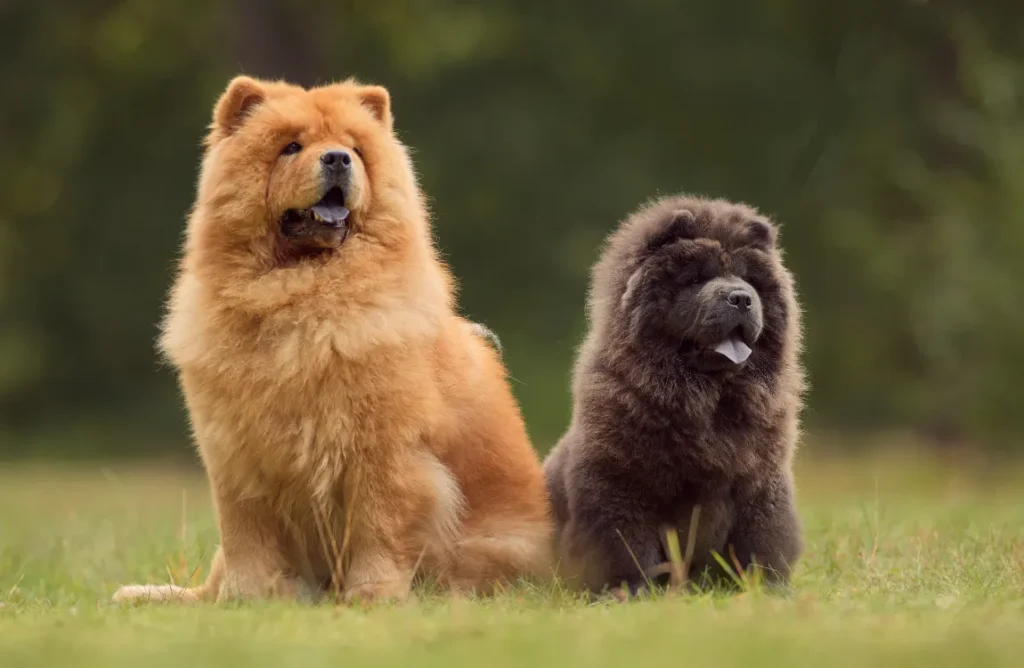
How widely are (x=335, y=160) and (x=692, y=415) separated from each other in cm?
162

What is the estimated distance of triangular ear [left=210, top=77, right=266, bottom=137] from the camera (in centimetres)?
516

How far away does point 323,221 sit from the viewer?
16.3ft

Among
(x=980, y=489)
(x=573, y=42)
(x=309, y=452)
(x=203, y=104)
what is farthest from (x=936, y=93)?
(x=309, y=452)

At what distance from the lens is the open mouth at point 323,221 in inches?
195

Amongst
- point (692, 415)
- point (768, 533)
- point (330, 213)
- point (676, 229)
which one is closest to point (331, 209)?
point (330, 213)

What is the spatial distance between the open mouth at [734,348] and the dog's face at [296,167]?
142 cm

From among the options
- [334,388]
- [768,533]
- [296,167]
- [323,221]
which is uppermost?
[296,167]

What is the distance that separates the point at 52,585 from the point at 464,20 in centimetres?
1174

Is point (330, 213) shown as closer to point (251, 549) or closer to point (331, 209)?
A: point (331, 209)

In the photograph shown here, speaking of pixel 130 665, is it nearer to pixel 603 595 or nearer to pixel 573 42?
pixel 603 595

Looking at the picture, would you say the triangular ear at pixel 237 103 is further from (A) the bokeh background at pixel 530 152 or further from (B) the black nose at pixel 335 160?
(A) the bokeh background at pixel 530 152

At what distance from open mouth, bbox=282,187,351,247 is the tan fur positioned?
53mm

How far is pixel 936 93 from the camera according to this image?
15.3 metres

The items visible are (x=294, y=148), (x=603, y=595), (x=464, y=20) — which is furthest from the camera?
(x=464, y=20)
